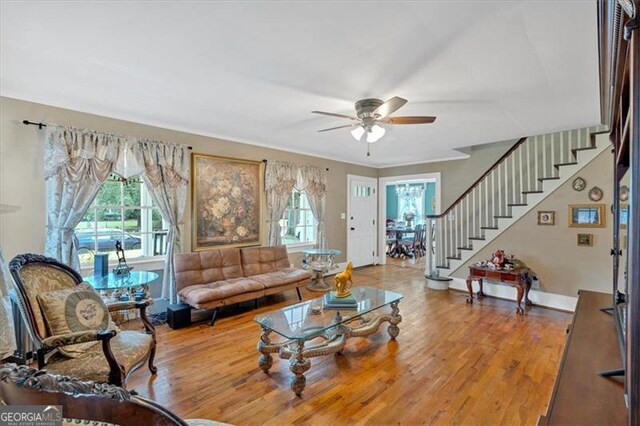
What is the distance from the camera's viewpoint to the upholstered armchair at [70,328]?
6.02ft

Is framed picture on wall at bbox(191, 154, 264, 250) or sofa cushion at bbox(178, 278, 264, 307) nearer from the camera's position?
sofa cushion at bbox(178, 278, 264, 307)

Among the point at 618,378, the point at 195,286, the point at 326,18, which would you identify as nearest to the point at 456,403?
the point at 618,378

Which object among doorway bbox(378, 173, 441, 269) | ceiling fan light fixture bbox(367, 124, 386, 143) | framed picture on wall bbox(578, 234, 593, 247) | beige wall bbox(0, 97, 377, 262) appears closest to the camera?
beige wall bbox(0, 97, 377, 262)

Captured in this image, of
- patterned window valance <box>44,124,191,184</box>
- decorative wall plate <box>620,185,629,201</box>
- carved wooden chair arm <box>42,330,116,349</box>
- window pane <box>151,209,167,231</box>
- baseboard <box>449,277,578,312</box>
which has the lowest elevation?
baseboard <box>449,277,578,312</box>

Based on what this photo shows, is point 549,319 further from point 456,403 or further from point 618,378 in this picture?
point 618,378

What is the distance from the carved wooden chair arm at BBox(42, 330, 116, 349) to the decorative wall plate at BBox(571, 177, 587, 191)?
540 cm

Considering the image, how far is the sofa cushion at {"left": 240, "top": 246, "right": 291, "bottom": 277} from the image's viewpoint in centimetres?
446

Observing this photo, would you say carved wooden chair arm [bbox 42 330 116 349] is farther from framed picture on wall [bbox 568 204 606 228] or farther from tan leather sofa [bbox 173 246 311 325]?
framed picture on wall [bbox 568 204 606 228]

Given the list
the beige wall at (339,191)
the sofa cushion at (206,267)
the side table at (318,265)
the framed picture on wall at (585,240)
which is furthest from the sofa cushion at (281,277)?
the framed picture on wall at (585,240)

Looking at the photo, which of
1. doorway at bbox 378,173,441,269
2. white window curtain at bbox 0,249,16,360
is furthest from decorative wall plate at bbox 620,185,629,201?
doorway at bbox 378,173,441,269

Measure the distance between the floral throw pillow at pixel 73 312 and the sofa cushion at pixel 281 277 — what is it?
2.01 metres

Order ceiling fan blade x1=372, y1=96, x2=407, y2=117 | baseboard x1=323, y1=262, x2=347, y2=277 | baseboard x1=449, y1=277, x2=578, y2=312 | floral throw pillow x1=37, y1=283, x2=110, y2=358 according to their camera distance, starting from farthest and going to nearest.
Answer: baseboard x1=323, y1=262, x2=347, y2=277 → baseboard x1=449, y1=277, x2=578, y2=312 → ceiling fan blade x1=372, y1=96, x2=407, y2=117 → floral throw pillow x1=37, y1=283, x2=110, y2=358

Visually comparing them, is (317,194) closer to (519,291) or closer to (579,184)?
(519,291)

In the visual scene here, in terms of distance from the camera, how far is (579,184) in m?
4.11
